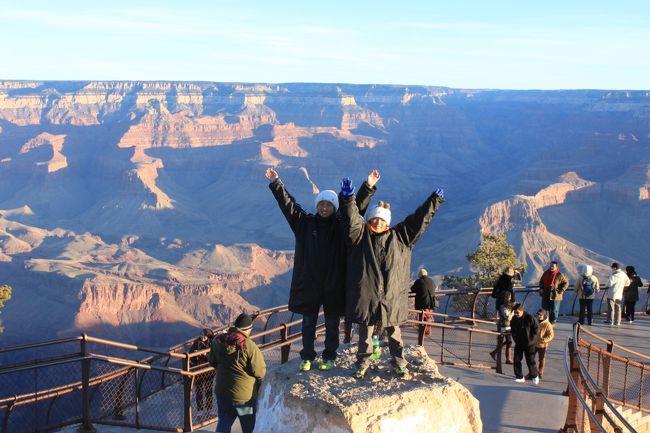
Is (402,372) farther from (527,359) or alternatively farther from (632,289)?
(632,289)

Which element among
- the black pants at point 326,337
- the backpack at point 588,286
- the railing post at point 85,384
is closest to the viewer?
the black pants at point 326,337

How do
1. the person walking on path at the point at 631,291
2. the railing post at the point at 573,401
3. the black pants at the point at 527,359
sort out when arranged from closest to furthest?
1. the railing post at the point at 573,401
2. the black pants at the point at 527,359
3. the person walking on path at the point at 631,291

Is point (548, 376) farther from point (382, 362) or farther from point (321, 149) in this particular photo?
point (321, 149)

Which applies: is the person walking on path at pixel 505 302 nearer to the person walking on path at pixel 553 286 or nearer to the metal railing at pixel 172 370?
the metal railing at pixel 172 370

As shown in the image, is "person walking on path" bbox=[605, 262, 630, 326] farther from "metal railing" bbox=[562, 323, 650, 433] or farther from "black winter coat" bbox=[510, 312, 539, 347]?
"black winter coat" bbox=[510, 312, 539, 347]

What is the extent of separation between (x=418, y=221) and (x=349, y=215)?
722mm

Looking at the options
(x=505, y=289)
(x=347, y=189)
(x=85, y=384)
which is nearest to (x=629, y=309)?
(x=505, y=289)

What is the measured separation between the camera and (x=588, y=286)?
14430 mm

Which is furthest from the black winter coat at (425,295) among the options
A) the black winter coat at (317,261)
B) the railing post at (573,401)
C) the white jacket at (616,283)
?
the black winter coat at (317,261)

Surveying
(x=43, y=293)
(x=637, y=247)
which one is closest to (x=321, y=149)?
(x=637, y=247)

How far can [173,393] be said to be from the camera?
14.9 m

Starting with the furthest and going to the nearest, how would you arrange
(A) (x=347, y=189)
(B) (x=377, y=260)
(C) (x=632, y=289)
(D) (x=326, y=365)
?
(C) (x=632, y=289) → (D) (x=326, y=365) → (B) (x=377, y=260) → (A) (x=347, y=189)

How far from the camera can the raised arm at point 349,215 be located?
21.8 ft

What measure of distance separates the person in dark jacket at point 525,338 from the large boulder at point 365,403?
4012mm
